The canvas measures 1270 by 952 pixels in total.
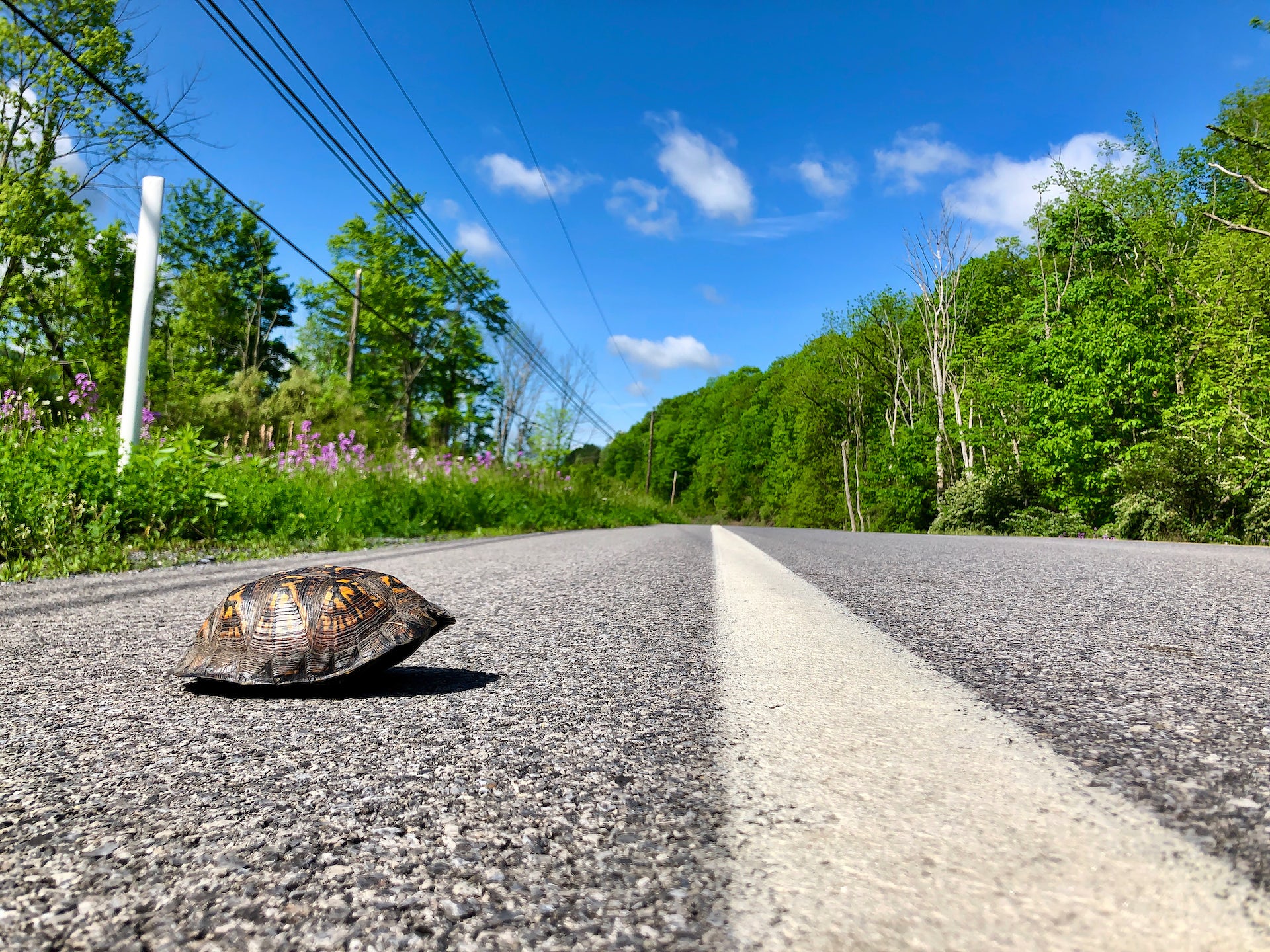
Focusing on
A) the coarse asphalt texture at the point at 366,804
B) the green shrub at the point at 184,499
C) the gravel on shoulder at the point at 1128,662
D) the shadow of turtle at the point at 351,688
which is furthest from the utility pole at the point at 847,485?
the coarse asphalt texture at the point at 366,804

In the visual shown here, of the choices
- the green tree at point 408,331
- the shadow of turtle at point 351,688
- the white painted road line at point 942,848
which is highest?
the green tree at point 408,331

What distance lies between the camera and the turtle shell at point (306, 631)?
70.9 inches

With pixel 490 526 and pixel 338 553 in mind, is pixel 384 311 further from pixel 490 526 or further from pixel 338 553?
pixel 338 553

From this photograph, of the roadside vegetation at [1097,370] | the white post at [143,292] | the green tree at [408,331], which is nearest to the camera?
the white post at [143,292]

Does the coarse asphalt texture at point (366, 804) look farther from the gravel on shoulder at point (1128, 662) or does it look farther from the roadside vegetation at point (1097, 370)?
the roadside vegetation at point (1097, 370)

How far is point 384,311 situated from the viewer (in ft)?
114

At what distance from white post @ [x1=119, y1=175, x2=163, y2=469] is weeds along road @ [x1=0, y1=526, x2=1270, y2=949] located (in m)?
5.22

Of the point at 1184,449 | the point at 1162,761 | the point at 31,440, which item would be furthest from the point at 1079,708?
the point at 1184,449

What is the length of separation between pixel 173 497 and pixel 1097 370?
2390cm

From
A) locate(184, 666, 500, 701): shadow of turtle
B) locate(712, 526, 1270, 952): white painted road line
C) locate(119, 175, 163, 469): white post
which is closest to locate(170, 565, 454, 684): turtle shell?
locate(184, 666, 500, 701): shadow of turtle

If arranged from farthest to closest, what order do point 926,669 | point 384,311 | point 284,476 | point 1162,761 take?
point 384,311 < point 284,476 < point 926,669 < point 1162,761

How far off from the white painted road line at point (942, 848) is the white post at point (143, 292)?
7.24 meters

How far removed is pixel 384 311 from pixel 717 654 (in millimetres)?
36097

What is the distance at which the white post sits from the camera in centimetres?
663
